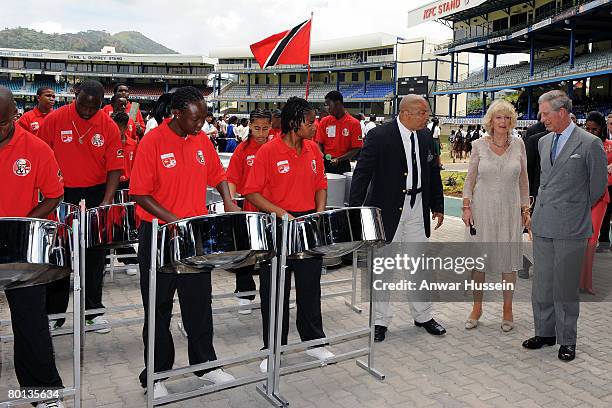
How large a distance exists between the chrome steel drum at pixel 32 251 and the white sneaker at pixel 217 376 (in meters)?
0.88

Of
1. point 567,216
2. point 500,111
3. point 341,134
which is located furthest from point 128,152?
point 567,216

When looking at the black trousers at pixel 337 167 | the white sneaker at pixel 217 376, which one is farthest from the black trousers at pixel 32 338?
the black trousers at pixel 337 167

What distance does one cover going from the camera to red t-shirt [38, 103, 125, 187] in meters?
3.40

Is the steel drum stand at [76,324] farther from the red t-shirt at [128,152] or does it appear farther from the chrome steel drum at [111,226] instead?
the red t-shirt at [128,152]

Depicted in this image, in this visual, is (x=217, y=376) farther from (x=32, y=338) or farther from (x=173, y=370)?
(x=32, y=338)

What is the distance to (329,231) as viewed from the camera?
2475mm

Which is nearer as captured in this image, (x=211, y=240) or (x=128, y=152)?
(x=211, y=240)

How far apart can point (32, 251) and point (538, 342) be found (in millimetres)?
2640

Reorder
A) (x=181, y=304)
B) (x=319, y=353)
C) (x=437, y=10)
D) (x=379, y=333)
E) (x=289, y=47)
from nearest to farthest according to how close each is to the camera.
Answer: (x=181, y=304), (x=319, y=353), (x=379, y=333), (x=289, y=47), (x=437, y=10)

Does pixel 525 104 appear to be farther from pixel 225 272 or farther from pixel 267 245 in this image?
pixel 267 245

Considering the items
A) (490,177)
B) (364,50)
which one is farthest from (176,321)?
(364,50)

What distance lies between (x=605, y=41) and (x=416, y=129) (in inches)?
1106

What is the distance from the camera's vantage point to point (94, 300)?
11.4 ft

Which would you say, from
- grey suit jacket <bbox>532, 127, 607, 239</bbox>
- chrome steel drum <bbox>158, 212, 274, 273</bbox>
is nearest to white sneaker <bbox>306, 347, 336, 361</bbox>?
chrome steel drum <bbox>158, 212, 274, 273</bbox>
